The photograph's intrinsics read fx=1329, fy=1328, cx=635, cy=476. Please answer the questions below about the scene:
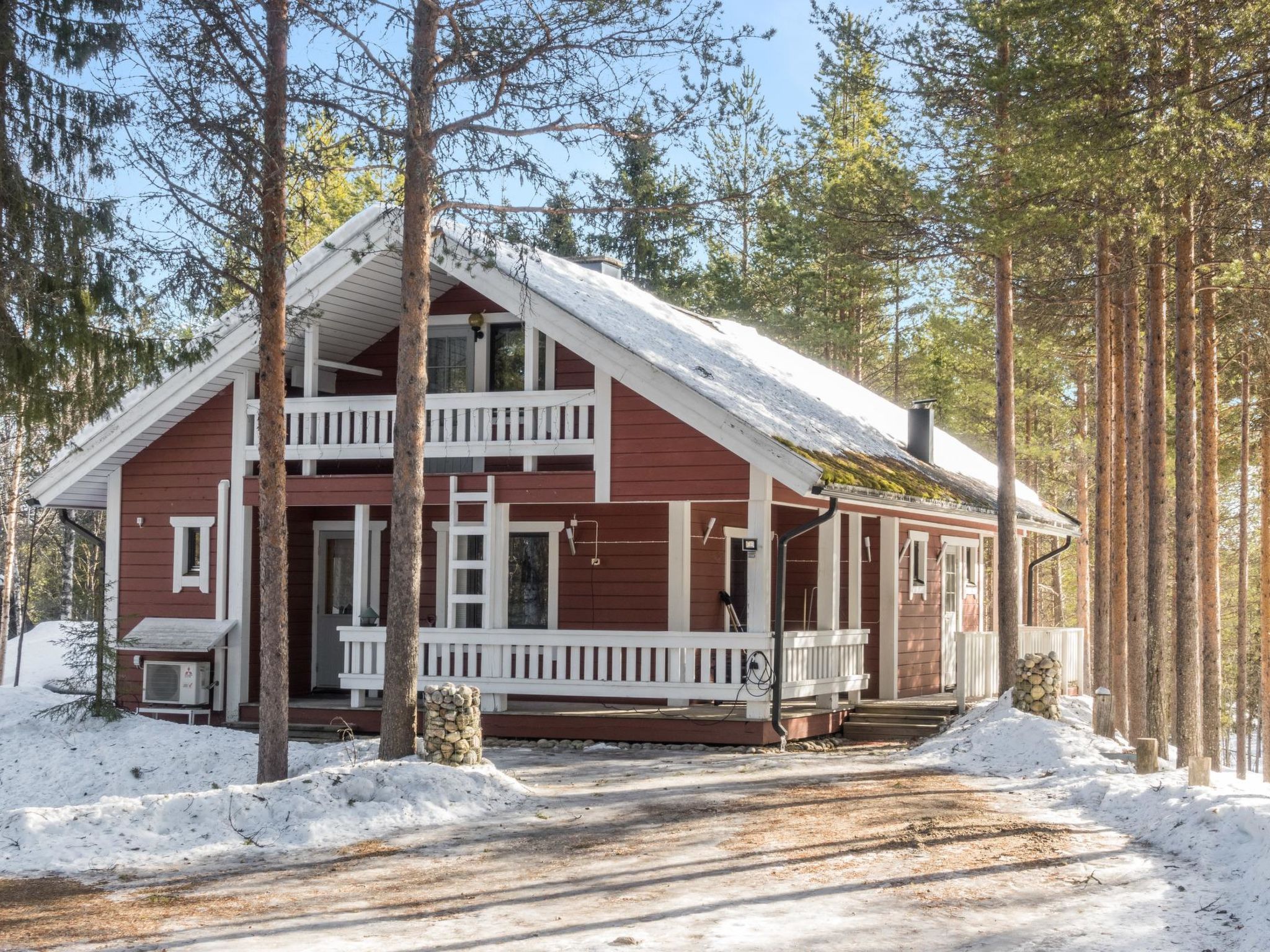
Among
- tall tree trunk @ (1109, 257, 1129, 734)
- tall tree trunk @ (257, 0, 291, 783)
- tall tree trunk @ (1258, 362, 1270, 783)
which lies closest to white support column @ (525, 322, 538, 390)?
tall tree trunk @ (257, 0, 291, 783)

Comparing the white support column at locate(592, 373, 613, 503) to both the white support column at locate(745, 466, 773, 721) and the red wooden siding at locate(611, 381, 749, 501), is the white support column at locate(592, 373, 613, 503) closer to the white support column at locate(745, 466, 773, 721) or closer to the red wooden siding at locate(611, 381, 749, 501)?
the red wooden siding at locate(611, 381, 749, 501)

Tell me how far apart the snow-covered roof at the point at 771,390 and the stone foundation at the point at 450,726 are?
430 cm

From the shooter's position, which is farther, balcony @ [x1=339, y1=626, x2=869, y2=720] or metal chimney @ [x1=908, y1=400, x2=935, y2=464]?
metal chimney @ [x1=908, y1=400, x2=935, y2=464]

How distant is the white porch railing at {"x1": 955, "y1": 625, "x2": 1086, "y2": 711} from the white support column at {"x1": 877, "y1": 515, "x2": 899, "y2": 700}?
1134 mm

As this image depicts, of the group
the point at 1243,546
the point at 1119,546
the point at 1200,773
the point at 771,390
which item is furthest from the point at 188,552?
the point at 1243,546

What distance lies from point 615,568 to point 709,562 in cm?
133

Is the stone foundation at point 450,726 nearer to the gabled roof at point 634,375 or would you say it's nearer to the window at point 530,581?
the gabled roof at point 634,375

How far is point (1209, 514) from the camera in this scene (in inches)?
901

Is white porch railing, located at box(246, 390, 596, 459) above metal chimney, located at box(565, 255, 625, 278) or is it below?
below

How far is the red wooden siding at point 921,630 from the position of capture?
2106 cm

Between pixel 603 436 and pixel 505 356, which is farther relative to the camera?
pixel 505 356

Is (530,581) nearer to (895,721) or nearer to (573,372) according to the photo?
(573,372)

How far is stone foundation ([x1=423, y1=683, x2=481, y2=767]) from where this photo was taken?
12039 mm

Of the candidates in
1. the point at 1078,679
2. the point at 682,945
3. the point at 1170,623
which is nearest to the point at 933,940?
the point at 682,945
